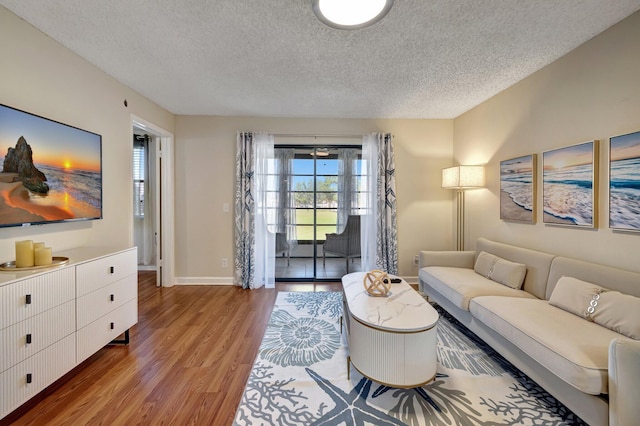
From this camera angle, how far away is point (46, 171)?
6.55 feet

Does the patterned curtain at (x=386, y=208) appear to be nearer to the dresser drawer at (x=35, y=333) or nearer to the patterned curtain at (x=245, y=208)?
the patterned curtain at (x=245, y=208)

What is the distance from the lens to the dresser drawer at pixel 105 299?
1928 millimetres

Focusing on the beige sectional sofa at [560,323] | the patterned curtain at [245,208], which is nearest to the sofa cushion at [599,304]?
the beige sectional sofa at [560,323]

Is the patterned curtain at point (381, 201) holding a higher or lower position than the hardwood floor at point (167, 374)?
higher

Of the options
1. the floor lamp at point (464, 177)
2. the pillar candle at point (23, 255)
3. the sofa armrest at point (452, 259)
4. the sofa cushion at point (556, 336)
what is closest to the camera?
the sofa cushion at point (556, 336)

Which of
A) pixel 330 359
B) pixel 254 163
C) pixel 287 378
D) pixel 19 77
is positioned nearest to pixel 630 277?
pixel 330 359

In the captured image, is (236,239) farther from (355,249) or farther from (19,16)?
(19,16)

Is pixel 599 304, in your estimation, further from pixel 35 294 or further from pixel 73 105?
pixel 73 105

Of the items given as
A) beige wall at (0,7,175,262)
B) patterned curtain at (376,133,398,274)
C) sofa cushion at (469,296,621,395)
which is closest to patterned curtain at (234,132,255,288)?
beige wall at (0,7,175,262)

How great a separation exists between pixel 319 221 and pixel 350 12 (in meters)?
3.01

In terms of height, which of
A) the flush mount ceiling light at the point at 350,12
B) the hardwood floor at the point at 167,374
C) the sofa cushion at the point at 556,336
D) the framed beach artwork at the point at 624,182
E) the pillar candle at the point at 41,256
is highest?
the flush mount ceiling light at the point at 350,12

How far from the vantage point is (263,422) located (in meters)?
1.57

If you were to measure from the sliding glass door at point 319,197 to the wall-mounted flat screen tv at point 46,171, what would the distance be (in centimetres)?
235

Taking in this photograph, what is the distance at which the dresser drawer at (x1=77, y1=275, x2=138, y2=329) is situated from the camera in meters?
1.93
